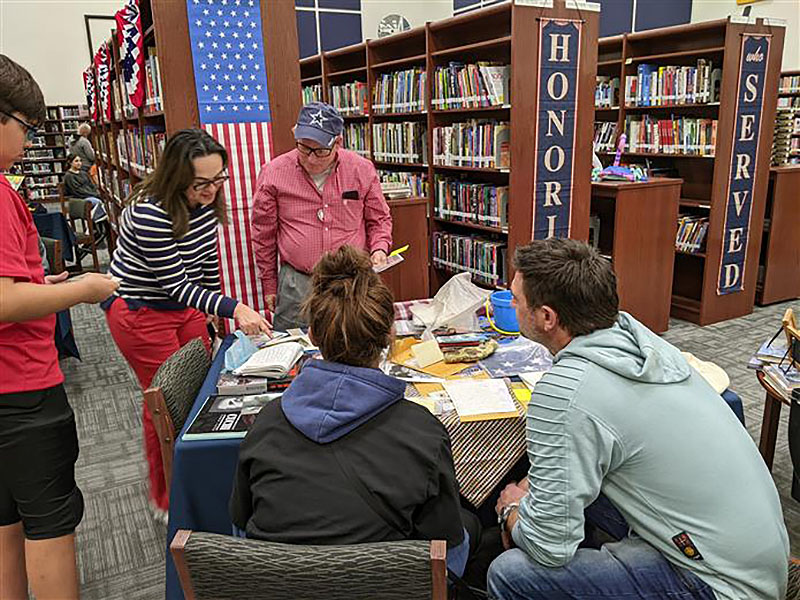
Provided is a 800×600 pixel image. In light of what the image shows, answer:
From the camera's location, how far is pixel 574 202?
4230mm

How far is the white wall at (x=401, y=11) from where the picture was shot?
29.4 ft

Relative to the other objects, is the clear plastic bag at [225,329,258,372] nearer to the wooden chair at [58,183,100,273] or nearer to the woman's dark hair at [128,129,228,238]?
the woman's dark hair at [128,129,228,238]

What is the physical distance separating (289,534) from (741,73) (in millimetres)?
4647

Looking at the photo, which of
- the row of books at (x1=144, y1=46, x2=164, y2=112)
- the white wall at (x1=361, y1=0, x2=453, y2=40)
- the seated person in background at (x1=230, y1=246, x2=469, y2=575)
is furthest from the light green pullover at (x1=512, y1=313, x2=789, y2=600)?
the white wall at (x1=361, y1=0, x2=453, y2=40)

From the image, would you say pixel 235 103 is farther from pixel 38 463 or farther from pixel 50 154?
pixel 50 154

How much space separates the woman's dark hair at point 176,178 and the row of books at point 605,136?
4.43 metres

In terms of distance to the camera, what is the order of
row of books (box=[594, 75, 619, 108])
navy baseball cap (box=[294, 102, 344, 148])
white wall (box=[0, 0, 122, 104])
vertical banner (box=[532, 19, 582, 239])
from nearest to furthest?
navy baseball cap (box=[294, 102, 344, 148]) < vertical banner (box=[532, 19, 582, 239]) < row of books (box=[594, 75, 619, 108]) < white wall (box=[0, 0, 122, 104])

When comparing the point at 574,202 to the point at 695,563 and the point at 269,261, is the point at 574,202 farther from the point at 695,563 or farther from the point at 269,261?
the point at 695,563

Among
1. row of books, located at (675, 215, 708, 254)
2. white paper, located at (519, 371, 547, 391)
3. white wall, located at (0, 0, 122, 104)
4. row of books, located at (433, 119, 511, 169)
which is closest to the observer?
white paper, located at (519, 371, 547, 391)

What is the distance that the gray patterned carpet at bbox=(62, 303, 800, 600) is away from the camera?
2314 millimetres

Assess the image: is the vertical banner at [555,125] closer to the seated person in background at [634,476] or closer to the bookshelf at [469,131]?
the bookshelf at [469,131]

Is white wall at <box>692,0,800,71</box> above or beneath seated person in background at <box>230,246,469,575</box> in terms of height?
above

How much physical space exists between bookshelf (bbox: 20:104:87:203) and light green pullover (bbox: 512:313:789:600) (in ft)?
41.1

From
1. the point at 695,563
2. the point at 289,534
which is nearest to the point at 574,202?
the point at 695,563
